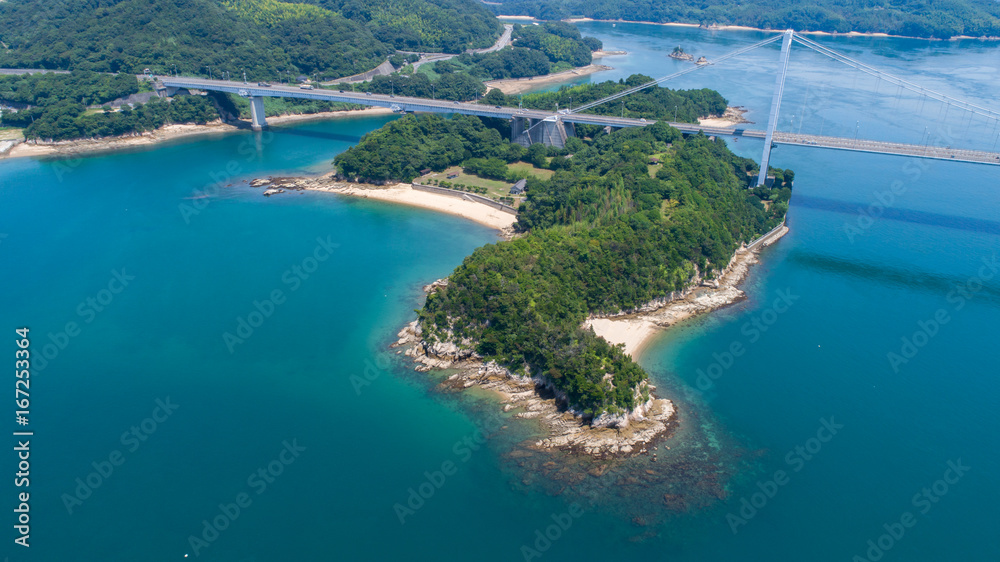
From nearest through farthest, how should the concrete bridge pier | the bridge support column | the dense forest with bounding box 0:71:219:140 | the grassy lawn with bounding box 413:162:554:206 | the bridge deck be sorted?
1. the bridge deck
2. the grassy lawn with bounding box 413:162:554:206
3. the concrete bridge pier
4. the dense forest with bounding box 0:71:219:140
5. the bridge support column

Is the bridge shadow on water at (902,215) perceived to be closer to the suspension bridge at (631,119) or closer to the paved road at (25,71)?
the suspension bridge at (631,119)

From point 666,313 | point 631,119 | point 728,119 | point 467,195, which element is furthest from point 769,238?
point 728,119

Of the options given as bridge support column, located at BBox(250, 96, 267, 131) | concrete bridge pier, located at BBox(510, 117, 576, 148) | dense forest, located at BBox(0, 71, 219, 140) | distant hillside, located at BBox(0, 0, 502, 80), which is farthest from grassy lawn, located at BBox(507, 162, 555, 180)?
distant hillside, located at BBox(0, 0, 502, 80)

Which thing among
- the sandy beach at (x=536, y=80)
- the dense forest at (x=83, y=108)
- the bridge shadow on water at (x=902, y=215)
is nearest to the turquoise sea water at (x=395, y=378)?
the bridge shadow on water at (x=902, y=215)

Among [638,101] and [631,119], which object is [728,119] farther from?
[631,119]

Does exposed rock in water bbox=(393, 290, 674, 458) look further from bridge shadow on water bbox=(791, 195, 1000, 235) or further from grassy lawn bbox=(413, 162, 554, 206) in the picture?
bridge shadow on water bbox=(791, 195, 1000, 235)

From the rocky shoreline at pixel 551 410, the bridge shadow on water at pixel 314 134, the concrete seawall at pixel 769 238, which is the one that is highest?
the bridge shadow on water at pixel 314 134
